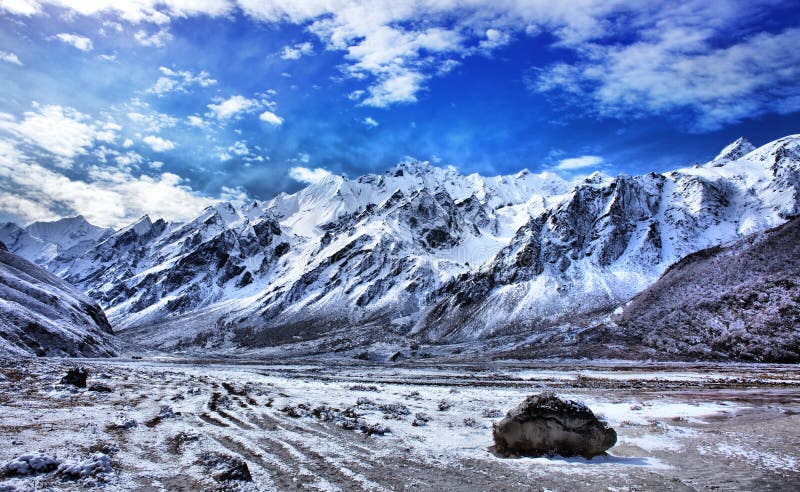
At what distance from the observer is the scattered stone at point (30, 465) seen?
1231 cm

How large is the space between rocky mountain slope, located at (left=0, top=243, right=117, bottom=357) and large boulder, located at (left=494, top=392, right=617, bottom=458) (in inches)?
3353

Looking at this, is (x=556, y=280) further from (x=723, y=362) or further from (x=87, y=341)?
(x=87, y=341)

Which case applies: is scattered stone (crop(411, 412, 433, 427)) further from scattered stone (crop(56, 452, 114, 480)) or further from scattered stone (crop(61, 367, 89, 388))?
scattered stone (crop(61, 367, 89, 388))

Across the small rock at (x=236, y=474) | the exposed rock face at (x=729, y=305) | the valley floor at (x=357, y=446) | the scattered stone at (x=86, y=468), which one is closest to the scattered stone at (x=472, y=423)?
the valley floor at (x=357, y=446)

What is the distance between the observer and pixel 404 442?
20.6 metres

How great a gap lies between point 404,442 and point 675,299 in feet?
420

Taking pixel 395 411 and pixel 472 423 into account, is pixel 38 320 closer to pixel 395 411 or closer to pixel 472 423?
pixel 395 411

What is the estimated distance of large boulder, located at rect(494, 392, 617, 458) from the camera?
17859 millimetres

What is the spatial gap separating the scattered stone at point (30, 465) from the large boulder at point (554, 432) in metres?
15.5

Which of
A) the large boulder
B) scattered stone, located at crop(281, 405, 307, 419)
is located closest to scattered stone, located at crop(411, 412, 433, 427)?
scattered stone, located at crop(281, 405, 307, 419)

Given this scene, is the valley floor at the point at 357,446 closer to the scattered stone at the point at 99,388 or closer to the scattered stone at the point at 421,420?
the scattered stone at the point at 421,420

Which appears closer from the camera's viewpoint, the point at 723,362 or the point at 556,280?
the point at 723,362

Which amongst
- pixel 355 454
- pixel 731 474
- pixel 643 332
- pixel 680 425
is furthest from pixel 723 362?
pixel 355 454

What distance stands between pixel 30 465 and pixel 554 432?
1761 centimetres
